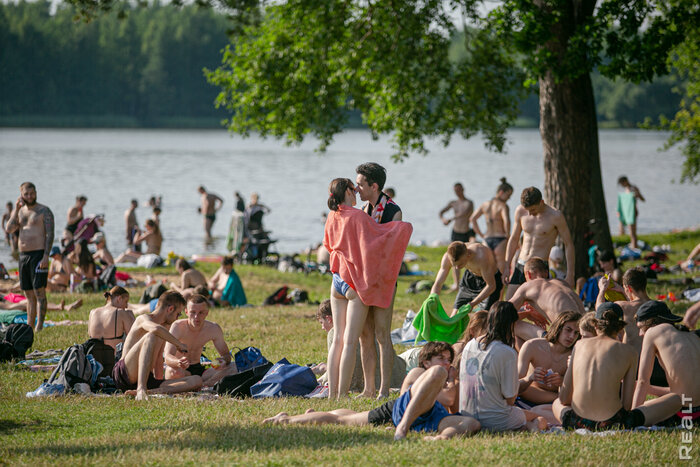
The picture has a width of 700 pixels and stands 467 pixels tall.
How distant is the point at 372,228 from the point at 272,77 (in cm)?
1322

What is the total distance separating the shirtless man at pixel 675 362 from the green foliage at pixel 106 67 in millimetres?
96751

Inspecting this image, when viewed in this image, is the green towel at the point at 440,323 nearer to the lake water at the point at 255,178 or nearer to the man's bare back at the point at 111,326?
the man's bare back at the point at 111,326

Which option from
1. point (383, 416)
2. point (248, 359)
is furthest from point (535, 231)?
point (383, 416)

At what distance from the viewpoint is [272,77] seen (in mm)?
19844

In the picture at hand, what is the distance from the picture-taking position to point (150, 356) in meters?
7.90

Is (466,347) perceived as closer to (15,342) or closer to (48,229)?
(15,342)

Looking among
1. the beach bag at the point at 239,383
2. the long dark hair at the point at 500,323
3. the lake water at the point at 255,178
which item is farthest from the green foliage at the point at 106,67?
the long dark hair at the point at 500,323

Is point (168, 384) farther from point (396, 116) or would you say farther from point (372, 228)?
point (396, 116)

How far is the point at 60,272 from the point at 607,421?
1250cm

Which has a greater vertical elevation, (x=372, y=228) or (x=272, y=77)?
(x=272, y=77)

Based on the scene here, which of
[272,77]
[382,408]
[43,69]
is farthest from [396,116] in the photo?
[43,69]

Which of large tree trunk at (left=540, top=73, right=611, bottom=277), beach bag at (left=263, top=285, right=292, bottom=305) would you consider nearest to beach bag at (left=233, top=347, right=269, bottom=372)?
beach bag at (left=263, top=285, right=292, bottom=305)

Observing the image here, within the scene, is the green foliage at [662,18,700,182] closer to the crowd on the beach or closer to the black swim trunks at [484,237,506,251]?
the black swim trunks at [484,237,506,251]

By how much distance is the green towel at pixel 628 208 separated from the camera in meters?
22.7
